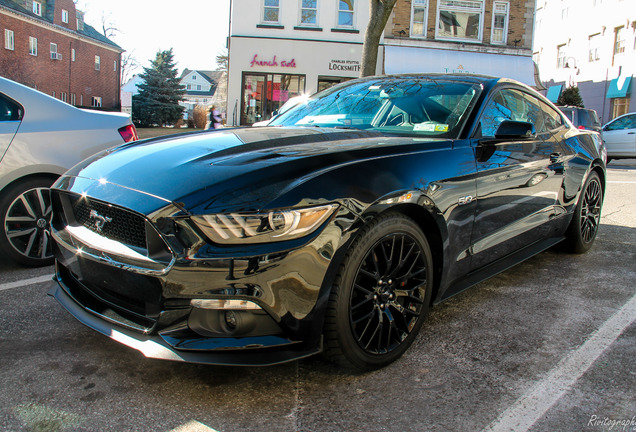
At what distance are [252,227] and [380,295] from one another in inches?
29.4

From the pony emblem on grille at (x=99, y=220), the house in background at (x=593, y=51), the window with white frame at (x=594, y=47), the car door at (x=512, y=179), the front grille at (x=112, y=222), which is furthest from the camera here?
the window with white frame at (x=594, y=47)

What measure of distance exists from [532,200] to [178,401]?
8.59ft

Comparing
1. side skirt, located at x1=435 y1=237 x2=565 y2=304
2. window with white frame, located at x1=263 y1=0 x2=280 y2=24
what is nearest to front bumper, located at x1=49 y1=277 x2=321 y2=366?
side skirt, located at x1=435 y1=237 x2=565 y2=304

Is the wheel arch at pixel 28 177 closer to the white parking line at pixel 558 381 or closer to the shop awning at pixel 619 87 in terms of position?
the white parking line at pixel 558 381

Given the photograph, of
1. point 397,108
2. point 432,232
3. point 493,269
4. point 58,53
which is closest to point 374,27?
point 397,108

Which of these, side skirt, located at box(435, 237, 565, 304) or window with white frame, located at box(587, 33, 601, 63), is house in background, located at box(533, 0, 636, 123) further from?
side skirt, located at box(435, 237, 565, 304)

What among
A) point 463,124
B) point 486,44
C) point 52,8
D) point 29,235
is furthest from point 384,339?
point 52,8

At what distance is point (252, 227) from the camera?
2.00 m

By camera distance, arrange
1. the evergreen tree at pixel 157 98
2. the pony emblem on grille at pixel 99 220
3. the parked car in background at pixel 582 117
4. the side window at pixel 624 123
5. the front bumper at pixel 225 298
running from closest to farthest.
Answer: the front bumper at pixel 225 298
the pony emblem on grille at pixel 99 220
the parked car in background at pixel 582 117
the side window at pixel 624 123
the evergreen tree at pixel 157 98

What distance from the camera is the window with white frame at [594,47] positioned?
115 feet

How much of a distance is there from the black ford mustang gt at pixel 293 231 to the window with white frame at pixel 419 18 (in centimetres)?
2108

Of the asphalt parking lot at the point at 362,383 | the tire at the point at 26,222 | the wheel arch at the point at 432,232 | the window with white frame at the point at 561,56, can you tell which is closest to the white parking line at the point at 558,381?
the asphalt parking lot at the point at 362,383

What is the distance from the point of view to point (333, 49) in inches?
880

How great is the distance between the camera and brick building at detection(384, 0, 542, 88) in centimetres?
2244
